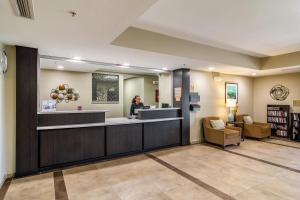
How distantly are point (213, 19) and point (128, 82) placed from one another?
6.35 m

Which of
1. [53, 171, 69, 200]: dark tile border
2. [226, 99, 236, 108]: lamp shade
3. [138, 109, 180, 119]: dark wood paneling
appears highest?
[226, 99, 236, 108]: lamp shade

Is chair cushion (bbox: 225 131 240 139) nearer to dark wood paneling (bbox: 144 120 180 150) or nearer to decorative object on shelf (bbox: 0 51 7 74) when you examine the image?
dark wood paneling (bbox: 144 120 180 150)

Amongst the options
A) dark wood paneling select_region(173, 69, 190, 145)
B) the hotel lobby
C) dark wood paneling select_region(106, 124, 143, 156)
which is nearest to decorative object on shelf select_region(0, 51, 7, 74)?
the hotel lobby

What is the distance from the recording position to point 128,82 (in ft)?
29.7

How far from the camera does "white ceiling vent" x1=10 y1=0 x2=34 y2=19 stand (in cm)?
185

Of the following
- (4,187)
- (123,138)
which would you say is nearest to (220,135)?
(123,138)

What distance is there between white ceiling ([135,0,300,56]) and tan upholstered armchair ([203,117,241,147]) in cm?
257

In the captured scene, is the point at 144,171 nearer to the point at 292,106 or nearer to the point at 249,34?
the point at 249,34

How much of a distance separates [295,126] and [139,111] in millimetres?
5811

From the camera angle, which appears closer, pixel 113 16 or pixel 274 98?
pixel 113 16

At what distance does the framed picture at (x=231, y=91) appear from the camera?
22.6ft

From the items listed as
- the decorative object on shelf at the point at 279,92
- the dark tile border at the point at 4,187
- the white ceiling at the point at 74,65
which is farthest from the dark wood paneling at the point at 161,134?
the decorative object on shelf at the point at 279,92

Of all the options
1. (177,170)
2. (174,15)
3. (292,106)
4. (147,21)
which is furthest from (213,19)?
(292,106)

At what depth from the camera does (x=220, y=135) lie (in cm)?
541
